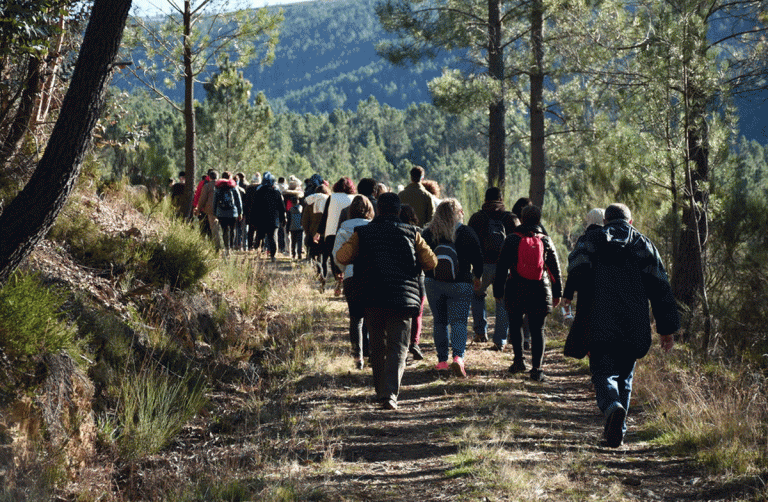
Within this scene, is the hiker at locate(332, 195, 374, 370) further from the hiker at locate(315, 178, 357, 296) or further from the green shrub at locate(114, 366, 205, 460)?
the hiker at locate(315, 178, 357, 296)

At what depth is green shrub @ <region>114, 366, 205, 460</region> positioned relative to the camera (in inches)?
220

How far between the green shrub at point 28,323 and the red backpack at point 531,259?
4.03 meters

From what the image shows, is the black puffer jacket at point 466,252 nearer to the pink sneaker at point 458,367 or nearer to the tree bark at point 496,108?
the pink sneaker at point 458,367

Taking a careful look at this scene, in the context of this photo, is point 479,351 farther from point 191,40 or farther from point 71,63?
point 191,40

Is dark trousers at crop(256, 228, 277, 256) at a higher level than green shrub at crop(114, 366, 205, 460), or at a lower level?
higher

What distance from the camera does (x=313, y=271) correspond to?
13672 mm

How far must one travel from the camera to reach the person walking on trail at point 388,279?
21.2 feet

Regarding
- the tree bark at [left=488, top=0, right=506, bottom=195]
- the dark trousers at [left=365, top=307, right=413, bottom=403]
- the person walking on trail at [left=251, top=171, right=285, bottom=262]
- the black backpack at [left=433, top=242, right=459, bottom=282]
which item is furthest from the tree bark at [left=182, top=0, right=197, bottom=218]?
the dark trousers at [left=365, top=307, right=413, bottom=403]

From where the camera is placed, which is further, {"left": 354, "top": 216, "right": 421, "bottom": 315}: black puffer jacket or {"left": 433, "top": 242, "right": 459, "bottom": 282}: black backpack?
{"left": 433, "top": 242, "right": 459, "bottom": 282}: black backpack

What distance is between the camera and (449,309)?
25.3 feet

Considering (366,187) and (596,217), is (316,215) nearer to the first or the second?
(366,187)

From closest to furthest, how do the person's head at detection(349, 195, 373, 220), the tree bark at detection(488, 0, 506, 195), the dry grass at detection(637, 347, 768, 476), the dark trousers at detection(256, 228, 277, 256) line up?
the dry grass at detection(637, 347, 768, 476) → the person's head at detection(349, 195, 373, 220) → the dark trousers at detection(256, 228, 277, 256) → the tree bark at detection(488, 0, 506, 195)

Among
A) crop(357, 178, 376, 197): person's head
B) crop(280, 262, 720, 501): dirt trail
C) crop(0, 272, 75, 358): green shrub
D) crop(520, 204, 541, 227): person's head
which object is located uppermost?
crop(357, 178, 376, 197): person's head

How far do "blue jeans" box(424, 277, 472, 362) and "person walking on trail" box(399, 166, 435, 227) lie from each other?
9.56ft
